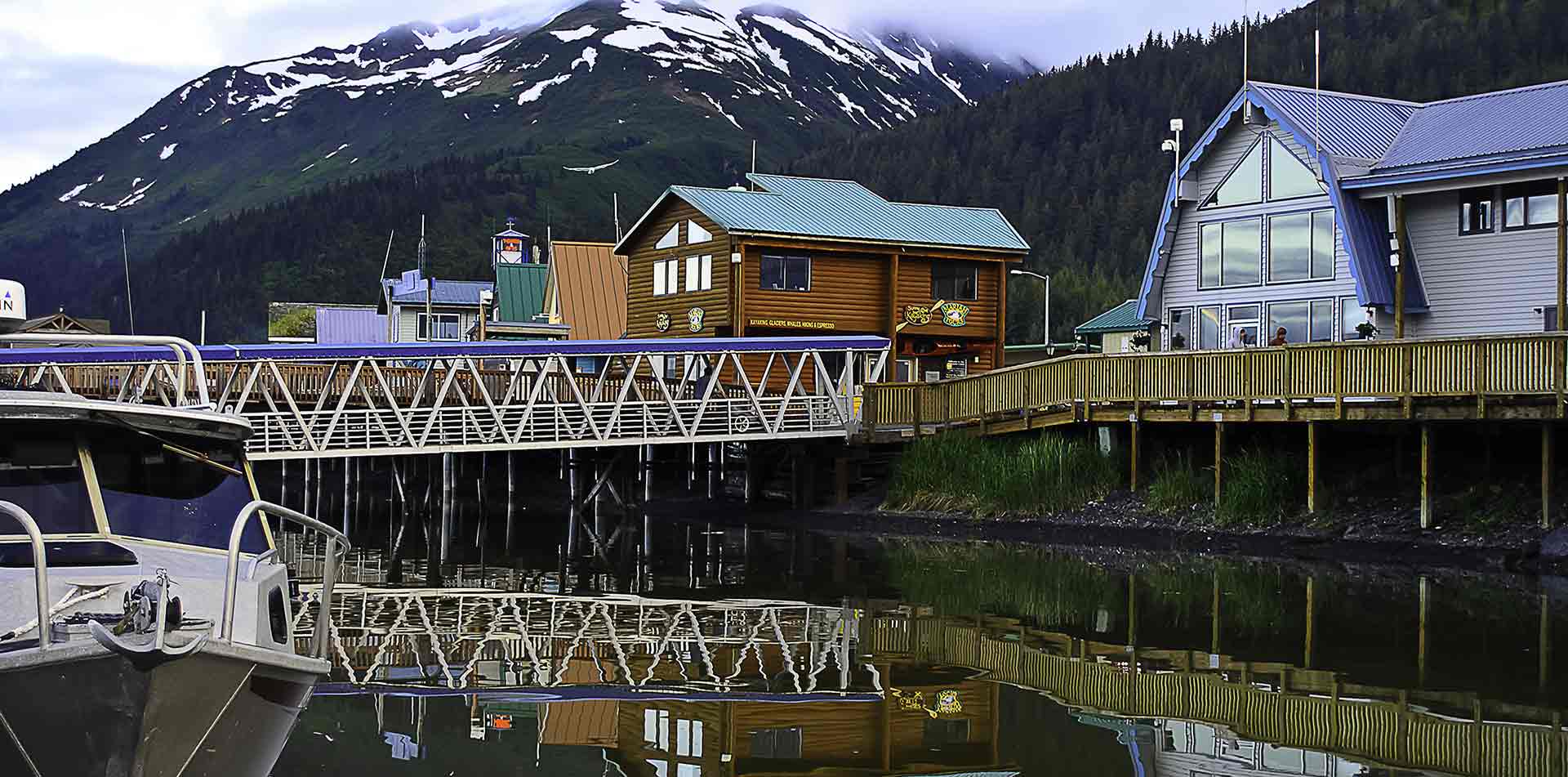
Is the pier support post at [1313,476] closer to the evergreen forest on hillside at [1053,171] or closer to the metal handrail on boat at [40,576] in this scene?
the metal handrail on boat at [40,576]

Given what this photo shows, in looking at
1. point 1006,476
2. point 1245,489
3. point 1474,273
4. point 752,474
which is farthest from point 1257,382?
point 752,474

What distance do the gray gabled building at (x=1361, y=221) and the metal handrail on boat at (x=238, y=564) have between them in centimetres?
2666

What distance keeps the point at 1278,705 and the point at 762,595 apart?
405 inches

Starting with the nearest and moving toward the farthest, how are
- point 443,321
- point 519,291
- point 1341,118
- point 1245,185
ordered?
point 1341,118
point 1245,185
point 519,291
point 443,321

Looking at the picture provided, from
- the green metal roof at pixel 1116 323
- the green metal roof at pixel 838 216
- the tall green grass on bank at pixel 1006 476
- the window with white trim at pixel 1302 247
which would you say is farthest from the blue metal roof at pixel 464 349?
the green metal roof at pixel 1116 323

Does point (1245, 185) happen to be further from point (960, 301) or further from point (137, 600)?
point (137, 600)

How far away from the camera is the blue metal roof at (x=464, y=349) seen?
3866 centimetres

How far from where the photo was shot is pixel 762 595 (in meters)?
26.3

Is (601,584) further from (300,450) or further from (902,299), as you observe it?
(902,299)

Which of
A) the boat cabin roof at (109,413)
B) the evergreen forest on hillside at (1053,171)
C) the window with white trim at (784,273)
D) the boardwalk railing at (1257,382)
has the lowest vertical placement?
the boat cabin roof at (109,413)

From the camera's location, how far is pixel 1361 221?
37.6m

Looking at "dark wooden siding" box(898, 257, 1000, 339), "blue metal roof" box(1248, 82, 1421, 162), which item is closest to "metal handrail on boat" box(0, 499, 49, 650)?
"blue metal roof" box(1248, 82, 1421, 162)

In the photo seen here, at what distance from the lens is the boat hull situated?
9.92m

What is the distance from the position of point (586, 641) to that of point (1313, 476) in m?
15.5
